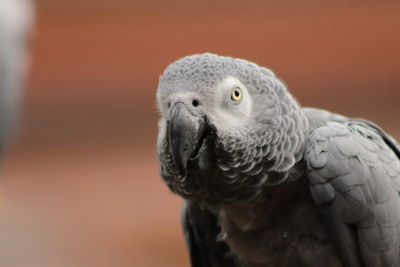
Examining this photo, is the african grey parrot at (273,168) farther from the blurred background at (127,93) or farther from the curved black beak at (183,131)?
the blurred background at (127,93)

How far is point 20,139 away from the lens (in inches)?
208

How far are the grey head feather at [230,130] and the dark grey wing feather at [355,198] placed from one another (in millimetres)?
74

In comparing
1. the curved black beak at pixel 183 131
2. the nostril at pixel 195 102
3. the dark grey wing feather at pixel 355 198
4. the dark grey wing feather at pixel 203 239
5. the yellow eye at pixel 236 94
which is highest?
the yellow eye at pixel 236 94

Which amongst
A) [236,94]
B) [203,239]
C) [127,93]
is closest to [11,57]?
[127,93]

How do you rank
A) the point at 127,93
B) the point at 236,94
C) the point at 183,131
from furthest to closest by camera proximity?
the point at 127,93 → the point at 236,94 → the point at 183,131

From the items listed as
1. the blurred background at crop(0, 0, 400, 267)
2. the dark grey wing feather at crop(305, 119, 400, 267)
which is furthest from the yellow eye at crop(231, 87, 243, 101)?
the blurred background at crop(0, 0, 400, 267)

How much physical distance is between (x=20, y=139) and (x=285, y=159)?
397 cm

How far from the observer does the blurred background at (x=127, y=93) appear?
443 cm

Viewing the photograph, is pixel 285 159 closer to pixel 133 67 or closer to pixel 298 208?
pixel 298 208

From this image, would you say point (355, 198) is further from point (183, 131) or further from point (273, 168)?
point (183, 131)

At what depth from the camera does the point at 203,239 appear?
206 centimetres

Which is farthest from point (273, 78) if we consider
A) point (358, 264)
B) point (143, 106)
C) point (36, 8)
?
point (143, 106)

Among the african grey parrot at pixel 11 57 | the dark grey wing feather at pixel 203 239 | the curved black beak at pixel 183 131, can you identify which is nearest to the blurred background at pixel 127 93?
the african grey parrot at pixel 11 57

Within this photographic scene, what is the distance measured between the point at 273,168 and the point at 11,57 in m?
2.66
